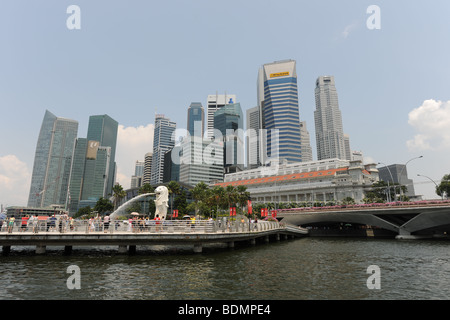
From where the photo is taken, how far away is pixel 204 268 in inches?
869

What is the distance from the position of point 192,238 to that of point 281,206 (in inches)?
3191

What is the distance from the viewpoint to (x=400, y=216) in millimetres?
66938

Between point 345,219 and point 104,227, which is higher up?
point 345,219

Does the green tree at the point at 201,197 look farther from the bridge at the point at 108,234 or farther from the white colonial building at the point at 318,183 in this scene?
the bridge at the point at 108,234

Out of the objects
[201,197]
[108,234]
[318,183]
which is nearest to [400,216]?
[318,183]

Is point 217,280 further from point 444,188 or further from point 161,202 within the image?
point 444,188

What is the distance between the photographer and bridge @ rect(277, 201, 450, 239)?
5381cm

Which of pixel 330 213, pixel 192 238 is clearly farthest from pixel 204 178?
pixel 192 238

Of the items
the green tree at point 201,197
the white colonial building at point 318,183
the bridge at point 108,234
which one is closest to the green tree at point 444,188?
the white colonial building at point 318,183

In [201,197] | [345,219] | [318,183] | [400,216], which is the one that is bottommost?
[345,219]

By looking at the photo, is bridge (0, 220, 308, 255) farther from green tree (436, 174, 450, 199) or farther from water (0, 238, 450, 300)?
green tree (436, 174, 450, 199)

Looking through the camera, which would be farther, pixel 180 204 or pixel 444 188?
pixel 180 204

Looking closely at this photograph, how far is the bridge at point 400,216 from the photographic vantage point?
5381 cm
